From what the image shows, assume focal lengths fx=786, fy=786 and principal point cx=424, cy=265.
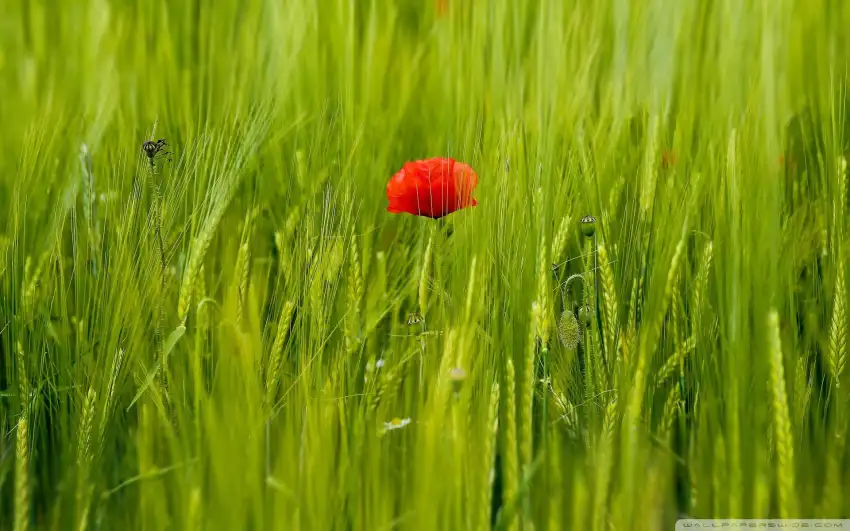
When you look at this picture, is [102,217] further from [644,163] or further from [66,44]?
[644,163]

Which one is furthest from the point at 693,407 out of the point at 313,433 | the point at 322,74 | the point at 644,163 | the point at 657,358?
the point at 322,74

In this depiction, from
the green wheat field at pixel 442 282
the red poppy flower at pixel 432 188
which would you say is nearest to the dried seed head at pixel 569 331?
the green wheat field at pixel 442 282

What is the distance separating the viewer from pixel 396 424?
0.72 m

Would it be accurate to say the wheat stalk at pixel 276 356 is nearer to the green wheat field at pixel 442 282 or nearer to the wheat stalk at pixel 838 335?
the green wheat field at pixel 442 282

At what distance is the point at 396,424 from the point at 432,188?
22cm

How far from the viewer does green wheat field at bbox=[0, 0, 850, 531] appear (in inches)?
27.5

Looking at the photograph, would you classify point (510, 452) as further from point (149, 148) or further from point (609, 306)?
point (149, 148)

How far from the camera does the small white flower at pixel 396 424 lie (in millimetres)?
712

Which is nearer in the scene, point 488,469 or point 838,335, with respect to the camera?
point 488,469

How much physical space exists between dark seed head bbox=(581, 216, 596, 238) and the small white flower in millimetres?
248

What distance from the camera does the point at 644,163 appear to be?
2.60 ft

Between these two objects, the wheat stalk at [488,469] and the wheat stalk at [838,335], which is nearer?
the wheat stalk at [488,469]

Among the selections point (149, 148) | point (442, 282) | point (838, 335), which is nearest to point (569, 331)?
point (442, 282)

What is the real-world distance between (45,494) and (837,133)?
2.88ft
